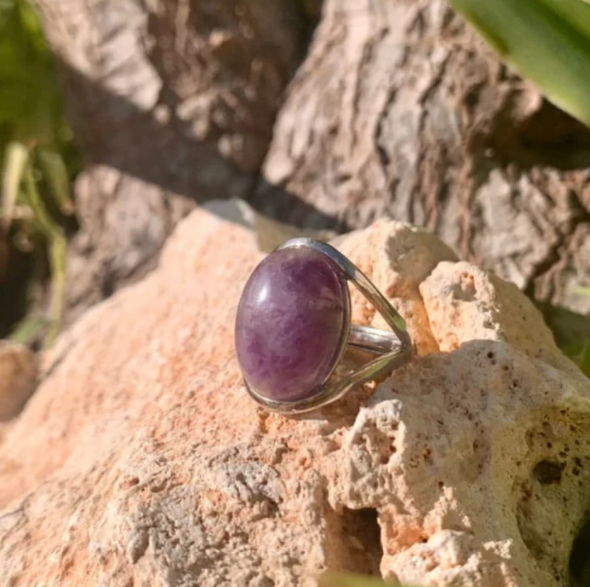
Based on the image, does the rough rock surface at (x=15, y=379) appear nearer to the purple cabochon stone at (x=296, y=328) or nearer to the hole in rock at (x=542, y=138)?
the purple cabochon stone at (x=296, y=328)

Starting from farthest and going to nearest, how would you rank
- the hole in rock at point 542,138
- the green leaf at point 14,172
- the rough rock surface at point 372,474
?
the green leaf at point 14,172 < the hole in rock at point 542,138 < the rough rock surface at point 372,474

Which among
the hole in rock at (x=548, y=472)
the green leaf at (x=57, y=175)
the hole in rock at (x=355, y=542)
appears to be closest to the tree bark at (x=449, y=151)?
the hole in rock at (x=548, y=472)

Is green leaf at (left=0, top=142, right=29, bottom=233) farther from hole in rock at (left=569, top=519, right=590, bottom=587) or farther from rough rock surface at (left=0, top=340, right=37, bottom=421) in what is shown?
hole in rock at (left=569, top=519, right=590, bottom=587)

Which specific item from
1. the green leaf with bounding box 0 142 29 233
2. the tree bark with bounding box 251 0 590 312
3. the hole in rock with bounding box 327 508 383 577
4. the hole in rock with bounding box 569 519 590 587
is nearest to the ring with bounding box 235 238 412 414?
the hole in rock with bounding box 327 508 383 577

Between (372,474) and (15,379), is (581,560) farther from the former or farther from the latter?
(15,379)

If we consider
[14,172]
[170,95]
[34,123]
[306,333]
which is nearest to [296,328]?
[306,333]

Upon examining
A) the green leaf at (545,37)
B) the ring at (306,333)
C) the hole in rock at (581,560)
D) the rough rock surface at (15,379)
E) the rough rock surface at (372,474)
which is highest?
the green leaf at (545,37)

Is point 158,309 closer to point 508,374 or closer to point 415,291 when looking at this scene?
point 415,291
